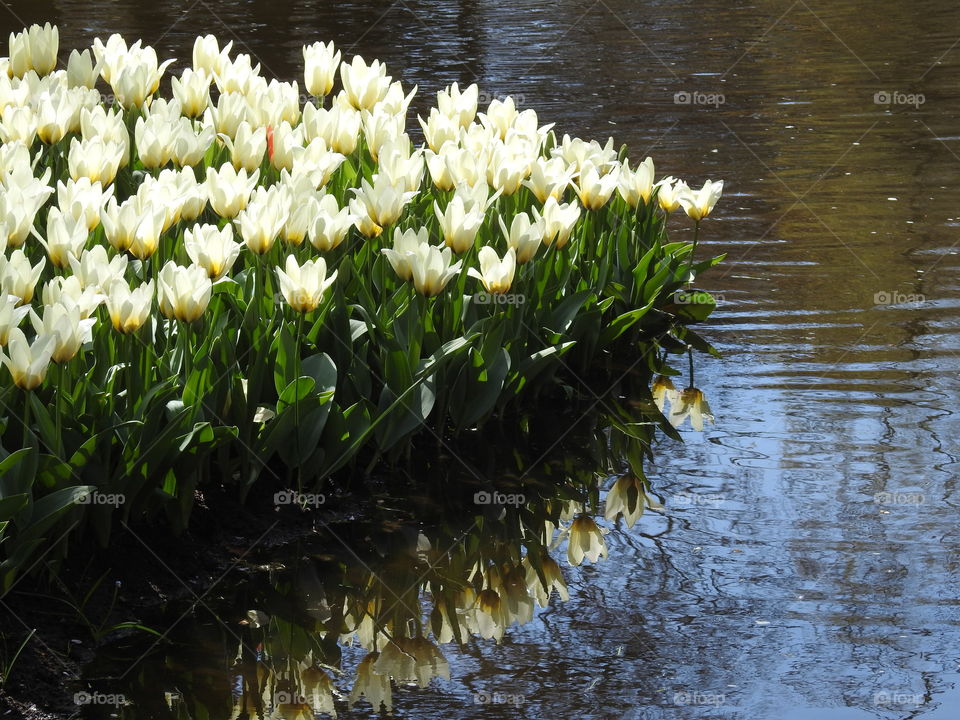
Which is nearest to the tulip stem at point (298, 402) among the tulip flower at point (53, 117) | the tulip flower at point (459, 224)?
the tulip flower at point (459, 224)

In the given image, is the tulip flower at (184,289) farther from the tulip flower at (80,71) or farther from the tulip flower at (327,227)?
the tulip flower at (80,71)

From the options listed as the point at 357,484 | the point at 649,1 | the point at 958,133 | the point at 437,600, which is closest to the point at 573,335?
the point at 357,484

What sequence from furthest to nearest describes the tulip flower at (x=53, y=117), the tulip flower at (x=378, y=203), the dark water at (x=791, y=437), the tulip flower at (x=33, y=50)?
the tulip flower at (x=33, y=50), the tulip flower at (x=53, y=117), the tulip flower at (x=378, y=203), the dark water at (x=791, y=437)

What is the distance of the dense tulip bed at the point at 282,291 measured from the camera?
3.50 metres

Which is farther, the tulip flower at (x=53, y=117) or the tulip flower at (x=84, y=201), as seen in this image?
the tulip flower at (x=53, y=117)

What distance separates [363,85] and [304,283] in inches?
88.7

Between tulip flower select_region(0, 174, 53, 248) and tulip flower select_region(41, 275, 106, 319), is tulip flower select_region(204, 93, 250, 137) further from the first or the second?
tulip flower select_region(41, 275, 106, 319)

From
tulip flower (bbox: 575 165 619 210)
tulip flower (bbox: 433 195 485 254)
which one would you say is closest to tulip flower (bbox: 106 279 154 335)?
tulip flower (bbox: 433 195 485 254)

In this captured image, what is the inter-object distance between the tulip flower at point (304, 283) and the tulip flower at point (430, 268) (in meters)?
0.33

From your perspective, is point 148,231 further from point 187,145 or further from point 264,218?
point 187,145

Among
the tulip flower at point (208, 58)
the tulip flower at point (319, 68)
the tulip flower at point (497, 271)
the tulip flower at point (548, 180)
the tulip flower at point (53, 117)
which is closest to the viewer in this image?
the tulip flower at point (497, 271)

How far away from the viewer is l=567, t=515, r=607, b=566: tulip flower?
12.3ft

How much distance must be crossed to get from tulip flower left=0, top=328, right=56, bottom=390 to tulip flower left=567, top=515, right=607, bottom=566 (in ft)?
5.02

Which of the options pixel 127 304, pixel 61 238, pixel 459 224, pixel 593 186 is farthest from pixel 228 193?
pixel 593 186
